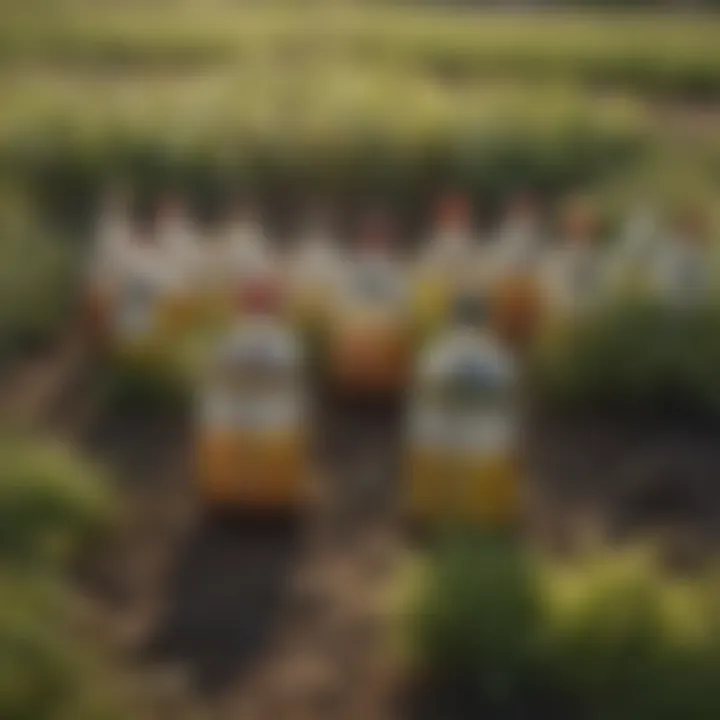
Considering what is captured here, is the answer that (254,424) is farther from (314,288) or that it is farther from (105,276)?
(105,276)

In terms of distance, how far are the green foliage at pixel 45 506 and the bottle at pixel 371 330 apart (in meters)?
0.88

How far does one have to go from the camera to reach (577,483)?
4.86 meters

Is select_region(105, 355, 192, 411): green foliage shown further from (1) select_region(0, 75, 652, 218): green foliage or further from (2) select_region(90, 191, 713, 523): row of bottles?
(1) select_region(0, 75, 652, 218): green foliage

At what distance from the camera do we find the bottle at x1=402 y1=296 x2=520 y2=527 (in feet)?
14.3

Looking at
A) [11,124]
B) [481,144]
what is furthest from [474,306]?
[11,124]

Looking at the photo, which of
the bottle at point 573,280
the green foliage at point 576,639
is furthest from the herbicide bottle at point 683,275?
the green foliage at point 576,639

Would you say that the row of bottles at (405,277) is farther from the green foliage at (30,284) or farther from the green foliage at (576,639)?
the green foliage at (576,639)

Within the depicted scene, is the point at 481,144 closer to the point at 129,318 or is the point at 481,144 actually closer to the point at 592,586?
the point at 129,318

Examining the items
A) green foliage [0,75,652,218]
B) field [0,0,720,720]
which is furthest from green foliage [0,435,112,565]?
green foliage [0,75,652,218]

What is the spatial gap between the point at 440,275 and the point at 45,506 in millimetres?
1493

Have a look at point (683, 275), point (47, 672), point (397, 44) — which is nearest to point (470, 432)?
point (683, 275)

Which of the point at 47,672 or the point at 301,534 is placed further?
the point at 301,534

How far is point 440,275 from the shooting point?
5387 millimetres

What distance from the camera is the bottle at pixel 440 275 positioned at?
17.3 feet
